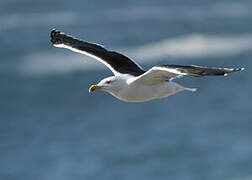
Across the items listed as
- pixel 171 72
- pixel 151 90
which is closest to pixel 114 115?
pixel 151 90

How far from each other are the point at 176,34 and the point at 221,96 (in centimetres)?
575

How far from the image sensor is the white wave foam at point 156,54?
38000mm

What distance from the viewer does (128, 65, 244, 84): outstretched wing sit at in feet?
27.5

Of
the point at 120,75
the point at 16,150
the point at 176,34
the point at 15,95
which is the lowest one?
the point at 120,75

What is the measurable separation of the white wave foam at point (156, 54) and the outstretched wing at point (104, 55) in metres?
23.8

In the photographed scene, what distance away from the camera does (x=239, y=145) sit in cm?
3462

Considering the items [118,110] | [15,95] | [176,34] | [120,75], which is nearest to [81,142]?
[118,110]

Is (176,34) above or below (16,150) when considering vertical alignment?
above

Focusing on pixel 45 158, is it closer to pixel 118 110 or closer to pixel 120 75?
pixel 118 110

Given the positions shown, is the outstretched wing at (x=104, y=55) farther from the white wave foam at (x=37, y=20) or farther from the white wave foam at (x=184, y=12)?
the white wave foam at (x=184, y=12)

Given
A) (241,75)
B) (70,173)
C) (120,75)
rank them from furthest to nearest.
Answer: (241,75)
(70,173)
(120,75)

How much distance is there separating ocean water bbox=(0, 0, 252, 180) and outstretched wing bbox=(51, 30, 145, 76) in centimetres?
2077

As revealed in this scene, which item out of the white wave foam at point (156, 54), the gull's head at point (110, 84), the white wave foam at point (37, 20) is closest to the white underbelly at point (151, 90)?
A: the gull's head at point (110, 84)

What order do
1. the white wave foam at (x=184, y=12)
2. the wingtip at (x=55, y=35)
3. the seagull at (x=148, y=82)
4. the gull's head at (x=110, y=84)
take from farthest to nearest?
the white wave foam at (x=184, y=12), the wingtip at (x=55, y=35), the gull's head at (x=110, y=84), the seagull at (x=148, y=82)
